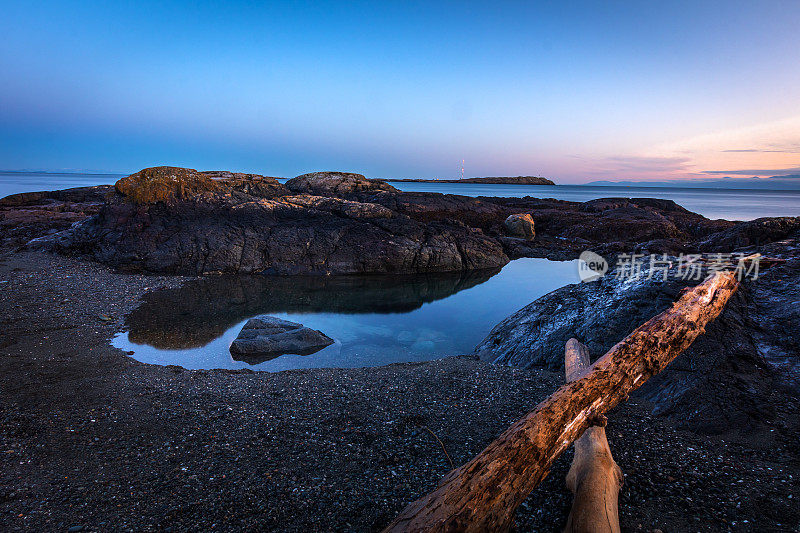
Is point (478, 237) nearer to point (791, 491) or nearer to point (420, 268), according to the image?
point (420, 268)

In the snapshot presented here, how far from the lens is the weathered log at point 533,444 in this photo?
219cm

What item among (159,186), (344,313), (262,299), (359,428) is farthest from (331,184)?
(359,428)

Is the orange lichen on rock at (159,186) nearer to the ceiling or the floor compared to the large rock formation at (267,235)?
nearer to the ceiling

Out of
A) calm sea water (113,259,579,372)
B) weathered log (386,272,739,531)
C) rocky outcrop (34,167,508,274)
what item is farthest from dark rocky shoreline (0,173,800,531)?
rocky outcrop (34,167,508,274)

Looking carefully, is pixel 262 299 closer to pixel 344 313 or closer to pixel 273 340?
pixel 344 313

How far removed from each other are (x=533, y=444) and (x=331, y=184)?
26957 millimetres

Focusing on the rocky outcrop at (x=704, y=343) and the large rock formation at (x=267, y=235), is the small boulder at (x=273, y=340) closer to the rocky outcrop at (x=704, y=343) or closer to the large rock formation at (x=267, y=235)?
the rocky outcrop at (x=704, y=343)

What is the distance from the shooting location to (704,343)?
17.0ft

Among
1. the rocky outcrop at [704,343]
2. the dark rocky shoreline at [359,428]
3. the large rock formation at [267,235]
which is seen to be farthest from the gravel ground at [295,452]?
the large rock formation at [267,235]

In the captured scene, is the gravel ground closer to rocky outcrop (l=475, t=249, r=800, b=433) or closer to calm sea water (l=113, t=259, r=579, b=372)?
rocky outcrop (l=475, t=249, r=800, b=433)

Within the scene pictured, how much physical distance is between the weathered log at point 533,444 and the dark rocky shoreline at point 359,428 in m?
0.68

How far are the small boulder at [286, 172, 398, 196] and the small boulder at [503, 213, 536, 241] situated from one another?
10744mm

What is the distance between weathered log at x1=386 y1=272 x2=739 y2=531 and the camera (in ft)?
7.17

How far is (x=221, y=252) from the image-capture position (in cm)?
1517
